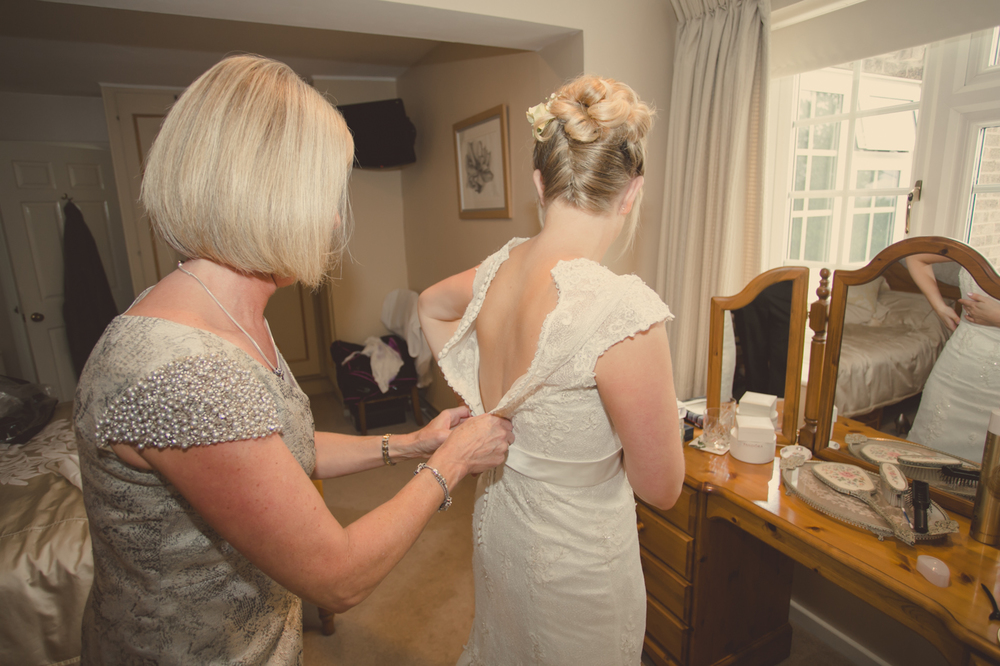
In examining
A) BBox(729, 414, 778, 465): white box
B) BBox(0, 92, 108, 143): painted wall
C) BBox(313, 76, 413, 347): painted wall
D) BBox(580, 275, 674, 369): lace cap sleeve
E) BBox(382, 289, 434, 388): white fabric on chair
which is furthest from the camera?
BBox(313, 76, 413, 347): painted wall

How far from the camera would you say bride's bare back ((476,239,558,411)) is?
3.23 ft

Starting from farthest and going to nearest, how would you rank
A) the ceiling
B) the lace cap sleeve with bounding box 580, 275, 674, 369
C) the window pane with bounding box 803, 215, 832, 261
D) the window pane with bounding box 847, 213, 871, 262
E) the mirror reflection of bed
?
the ceiling < the window pane with bounding box 803, 215, 832, 261 < the window pane with bounding box 847, 213, 871, 262 < the mirror reflection of bed < the lace cap sleeve with bounding box 580, 275, 674, 369

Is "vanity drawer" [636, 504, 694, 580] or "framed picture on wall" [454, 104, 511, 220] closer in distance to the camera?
"vanity drawer" [636, 504, 694, 580]

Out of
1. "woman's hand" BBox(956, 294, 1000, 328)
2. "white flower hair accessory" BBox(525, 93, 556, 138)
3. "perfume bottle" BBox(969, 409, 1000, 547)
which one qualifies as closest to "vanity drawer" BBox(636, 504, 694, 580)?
"perfume bottle" BBox(969, 409, 1000, 547)

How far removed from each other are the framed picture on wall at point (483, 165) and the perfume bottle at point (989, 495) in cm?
210

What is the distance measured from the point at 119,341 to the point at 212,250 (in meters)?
0.17

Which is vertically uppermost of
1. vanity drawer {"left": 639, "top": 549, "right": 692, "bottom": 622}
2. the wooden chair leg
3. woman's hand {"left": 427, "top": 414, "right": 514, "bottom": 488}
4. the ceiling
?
the ceiling

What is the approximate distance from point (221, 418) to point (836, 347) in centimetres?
164

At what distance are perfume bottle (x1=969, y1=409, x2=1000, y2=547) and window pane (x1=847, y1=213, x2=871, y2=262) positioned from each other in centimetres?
90

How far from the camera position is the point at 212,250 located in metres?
0.74

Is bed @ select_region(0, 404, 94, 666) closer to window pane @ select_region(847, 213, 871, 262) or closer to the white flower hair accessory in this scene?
the white flower hair accessory

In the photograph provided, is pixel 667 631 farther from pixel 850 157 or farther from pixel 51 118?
pixel 51 118

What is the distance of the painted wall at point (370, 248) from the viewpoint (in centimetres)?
448

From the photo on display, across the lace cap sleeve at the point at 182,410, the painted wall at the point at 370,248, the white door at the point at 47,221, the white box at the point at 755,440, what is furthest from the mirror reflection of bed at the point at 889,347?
the white door at the point at 47,221
